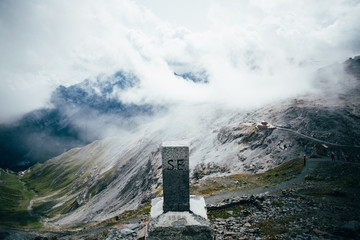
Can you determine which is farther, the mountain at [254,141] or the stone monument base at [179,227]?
the mountain at [254,141]

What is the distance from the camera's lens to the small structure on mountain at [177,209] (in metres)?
9.80

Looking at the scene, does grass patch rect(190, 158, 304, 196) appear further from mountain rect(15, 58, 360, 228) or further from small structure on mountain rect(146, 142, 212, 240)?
small structure on mountain rect(146, 142, 212, 240)

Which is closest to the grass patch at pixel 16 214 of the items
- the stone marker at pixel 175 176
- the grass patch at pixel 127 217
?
the grass patch at pixel 127 217

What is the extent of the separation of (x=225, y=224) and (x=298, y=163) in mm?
35658

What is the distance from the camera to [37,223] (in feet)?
406

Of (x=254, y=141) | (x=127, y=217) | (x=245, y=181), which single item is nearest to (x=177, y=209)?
(x=245, y=181)

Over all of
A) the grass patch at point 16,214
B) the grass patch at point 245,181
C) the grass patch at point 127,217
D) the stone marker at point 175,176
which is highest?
the stone marker at point 175,176

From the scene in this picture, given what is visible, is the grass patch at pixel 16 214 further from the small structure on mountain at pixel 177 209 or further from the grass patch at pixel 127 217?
the small structure on mountain at pixel 177 209

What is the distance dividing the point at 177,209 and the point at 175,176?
6.37ft

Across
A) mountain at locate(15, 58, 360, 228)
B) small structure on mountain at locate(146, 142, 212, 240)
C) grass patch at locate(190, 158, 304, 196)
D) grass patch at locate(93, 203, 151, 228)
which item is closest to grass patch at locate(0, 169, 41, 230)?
mountain at locate(15, 58, 360, 228)

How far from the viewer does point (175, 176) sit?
11.1 meters

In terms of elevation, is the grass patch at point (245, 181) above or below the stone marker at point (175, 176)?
below

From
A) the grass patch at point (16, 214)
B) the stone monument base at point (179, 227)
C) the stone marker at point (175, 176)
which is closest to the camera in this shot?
the stone monument base at point (179, 227)

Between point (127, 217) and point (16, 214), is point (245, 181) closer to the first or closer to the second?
point (127, 217)
